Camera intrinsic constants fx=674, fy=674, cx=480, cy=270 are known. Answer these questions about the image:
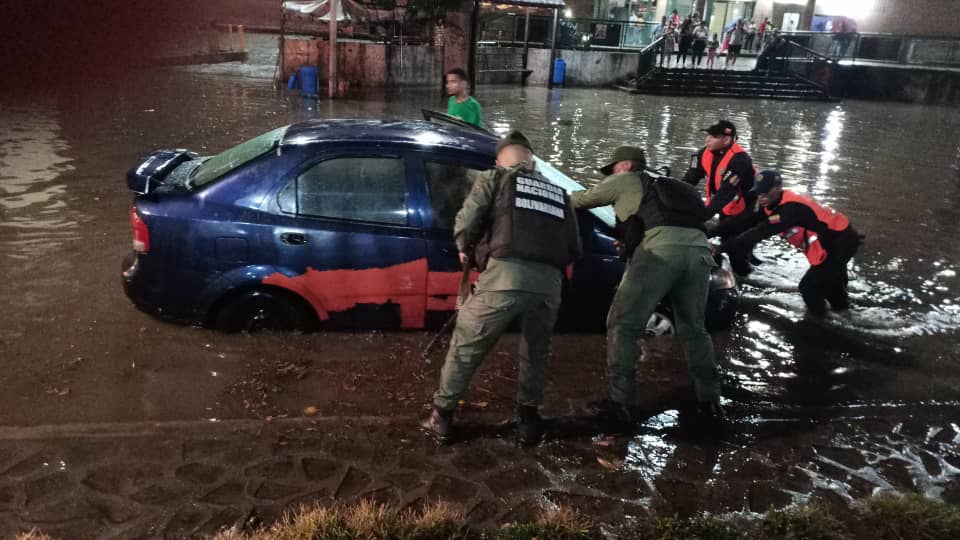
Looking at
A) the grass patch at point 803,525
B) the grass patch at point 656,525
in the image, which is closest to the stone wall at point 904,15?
the grass patch at point 656,525

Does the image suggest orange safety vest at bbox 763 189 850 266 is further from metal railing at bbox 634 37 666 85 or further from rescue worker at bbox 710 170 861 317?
metal railing at bbox 634 37 666 85

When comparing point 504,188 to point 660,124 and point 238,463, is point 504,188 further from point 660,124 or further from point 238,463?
point 660,124

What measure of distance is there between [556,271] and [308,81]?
15.7 metres

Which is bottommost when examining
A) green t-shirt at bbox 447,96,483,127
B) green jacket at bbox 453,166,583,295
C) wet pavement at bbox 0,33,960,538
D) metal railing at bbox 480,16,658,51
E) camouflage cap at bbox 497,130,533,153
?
wet pavement at bbox 0,33,960,538

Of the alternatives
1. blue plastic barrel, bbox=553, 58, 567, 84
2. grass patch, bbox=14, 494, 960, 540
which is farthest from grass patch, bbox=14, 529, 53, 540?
blue plastic barrel, bbox=553, 58, 567, 84

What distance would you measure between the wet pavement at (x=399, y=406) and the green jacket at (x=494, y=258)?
935 millimetres

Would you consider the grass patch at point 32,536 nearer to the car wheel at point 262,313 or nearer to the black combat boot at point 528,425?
the car wheel at point 262,313

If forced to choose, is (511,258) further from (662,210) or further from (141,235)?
(141,235)

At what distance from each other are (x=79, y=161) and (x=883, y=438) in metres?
9.55

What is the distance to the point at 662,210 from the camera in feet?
12.4

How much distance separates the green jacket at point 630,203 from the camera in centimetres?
379

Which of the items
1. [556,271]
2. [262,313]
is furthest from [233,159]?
[556,271]

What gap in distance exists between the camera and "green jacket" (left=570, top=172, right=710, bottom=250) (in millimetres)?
3787

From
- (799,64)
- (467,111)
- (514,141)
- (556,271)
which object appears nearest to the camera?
(556,271)
